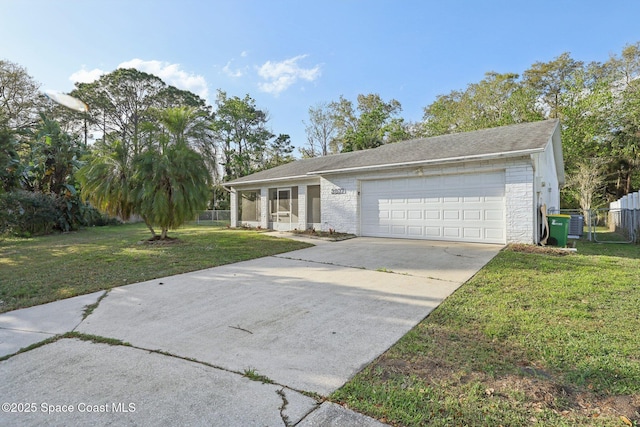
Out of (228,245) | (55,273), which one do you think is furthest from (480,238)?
(55,273)

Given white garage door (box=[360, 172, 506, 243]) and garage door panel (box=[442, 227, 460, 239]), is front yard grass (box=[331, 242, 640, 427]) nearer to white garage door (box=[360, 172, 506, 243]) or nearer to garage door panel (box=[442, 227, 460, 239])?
white garage door (box=[360, 172, 506, 243])

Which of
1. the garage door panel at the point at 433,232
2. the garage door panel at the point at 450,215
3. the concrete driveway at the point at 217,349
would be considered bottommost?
the concrete driveway at the point at 217,349

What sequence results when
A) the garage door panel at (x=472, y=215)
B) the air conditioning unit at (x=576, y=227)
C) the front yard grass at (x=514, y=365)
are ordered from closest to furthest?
the front yard grass at (x=514, y=365), the garage door panel at (x=472, y=215), the air conditioning unit at (x=576, y=227)

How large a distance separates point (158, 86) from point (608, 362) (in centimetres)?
3680

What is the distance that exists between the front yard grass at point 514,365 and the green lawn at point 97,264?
5.11 metres

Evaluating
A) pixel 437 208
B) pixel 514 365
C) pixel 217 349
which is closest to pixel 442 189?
pixel 437 208

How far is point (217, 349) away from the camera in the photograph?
9.59 feet

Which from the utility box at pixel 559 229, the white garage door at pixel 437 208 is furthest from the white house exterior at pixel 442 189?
the utility box at pixel 559 229

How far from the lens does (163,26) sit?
1053cm

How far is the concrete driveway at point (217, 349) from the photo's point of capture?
2.04m

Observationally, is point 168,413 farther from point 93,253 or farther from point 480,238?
point 480,238

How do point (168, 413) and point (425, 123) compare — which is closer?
point (168, 413)

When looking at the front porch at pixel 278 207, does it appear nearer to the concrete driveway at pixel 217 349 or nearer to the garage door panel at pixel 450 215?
the garage door panel at pixel 450 215

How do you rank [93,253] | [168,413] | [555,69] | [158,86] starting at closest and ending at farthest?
[168,413] < [93,253] < [555,69] < [158,86]
